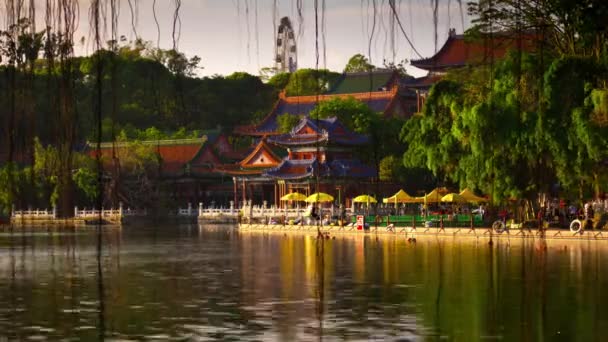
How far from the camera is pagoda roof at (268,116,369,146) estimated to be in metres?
82.3

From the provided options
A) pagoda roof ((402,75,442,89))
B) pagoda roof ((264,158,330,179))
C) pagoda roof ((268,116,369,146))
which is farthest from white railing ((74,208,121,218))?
pagoda roof ((402,75,442,89))

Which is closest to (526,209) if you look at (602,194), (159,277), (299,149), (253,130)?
(602,194)

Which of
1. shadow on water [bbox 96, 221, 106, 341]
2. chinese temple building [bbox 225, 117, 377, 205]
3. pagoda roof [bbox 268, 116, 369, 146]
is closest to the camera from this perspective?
shadow on water [bbox 96, 221, 106, 341]

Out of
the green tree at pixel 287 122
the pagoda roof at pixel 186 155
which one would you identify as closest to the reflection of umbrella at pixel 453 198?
the green tree at pixel 287 122

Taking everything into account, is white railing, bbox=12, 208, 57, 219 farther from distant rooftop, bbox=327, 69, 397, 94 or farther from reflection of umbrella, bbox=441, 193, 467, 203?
reflection of umbrella, bbox=441, 193, 467, 203

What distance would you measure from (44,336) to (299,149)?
67.4 metres

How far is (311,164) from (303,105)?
20.5 meters

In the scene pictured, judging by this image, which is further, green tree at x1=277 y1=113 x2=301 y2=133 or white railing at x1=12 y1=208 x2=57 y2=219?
green tree at x1=277 y1=113 x2=301 y2=133

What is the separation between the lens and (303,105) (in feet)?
341

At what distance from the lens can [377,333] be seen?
67.3 ft

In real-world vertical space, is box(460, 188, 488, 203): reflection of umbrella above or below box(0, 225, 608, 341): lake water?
above

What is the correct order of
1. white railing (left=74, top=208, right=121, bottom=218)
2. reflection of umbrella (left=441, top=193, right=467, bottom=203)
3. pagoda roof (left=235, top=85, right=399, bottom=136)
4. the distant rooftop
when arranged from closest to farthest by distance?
reflection of umbrella (left=441, top=193, right=467, bottom=203) → white railing (left=74, top=208, right=121, bottom=218) → pagoda roof (left=235, top=85, right=399, bottom=136) → the distant rooftop

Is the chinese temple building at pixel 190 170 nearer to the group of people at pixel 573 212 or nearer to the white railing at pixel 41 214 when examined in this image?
the white railing at pixel 41 214

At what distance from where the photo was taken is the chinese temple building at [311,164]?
82.8m
